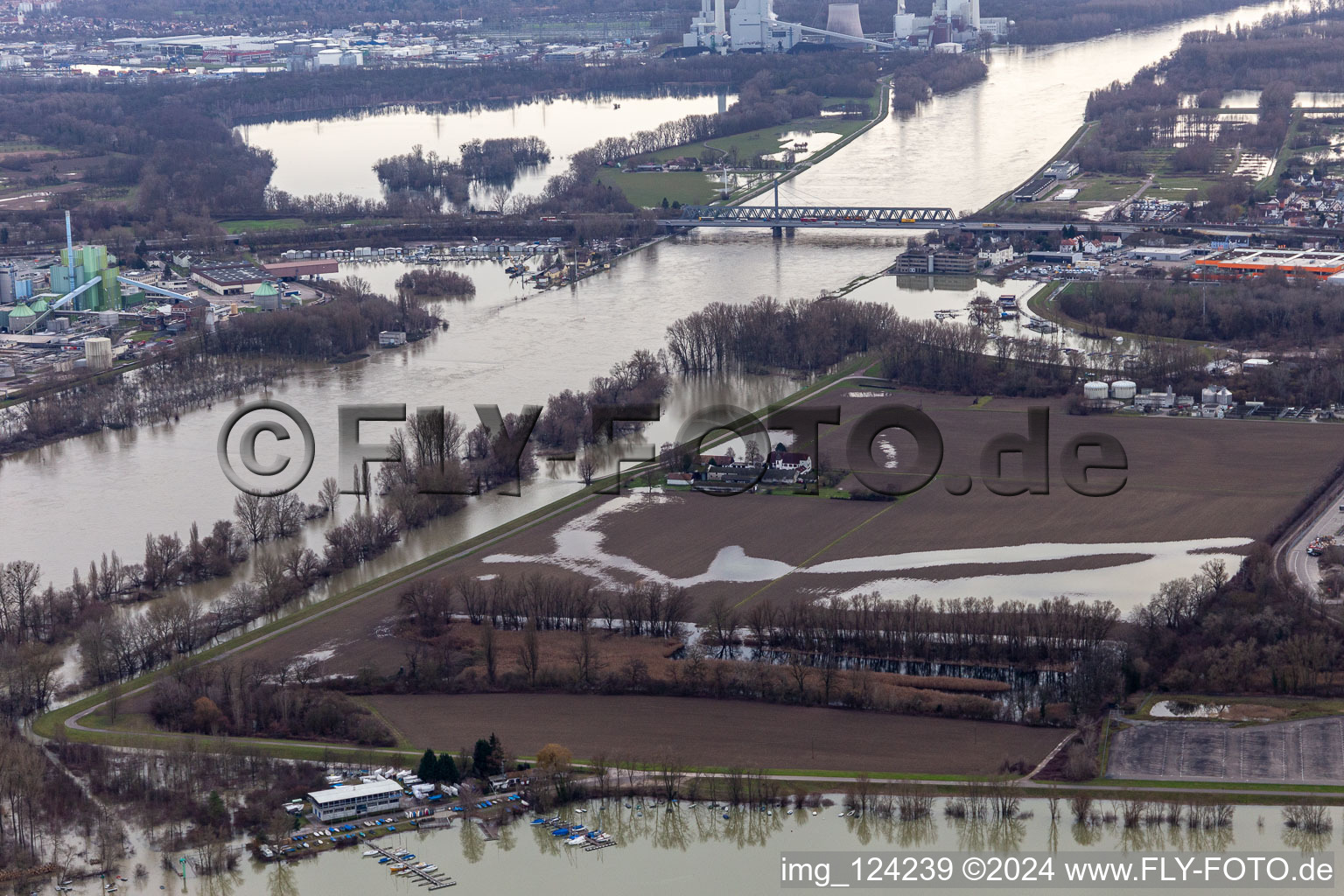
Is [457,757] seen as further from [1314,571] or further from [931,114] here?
[931,114]

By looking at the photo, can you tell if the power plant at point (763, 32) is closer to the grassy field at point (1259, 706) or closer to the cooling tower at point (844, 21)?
the cooling tower at point (844, 21)

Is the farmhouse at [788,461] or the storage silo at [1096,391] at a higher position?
the storage silo at [1096,391]

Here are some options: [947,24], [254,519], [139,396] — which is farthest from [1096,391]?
[947,24]

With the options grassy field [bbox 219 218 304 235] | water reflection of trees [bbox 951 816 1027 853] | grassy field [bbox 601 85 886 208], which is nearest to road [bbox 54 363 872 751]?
water reflection of trees [bbox 951 816 1027 853]

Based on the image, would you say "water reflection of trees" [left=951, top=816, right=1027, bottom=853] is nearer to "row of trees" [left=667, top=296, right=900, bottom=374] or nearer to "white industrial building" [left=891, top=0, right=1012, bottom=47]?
"row of trees" [left=667, top=296, right=900, bottom=374]

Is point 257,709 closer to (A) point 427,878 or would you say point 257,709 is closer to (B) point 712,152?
(A) point 427,878

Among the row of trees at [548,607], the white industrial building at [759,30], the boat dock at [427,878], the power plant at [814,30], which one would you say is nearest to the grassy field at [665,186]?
the power plant at [814,30]

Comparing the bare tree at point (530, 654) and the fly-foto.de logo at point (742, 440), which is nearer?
the bare tree at point (530, 654)
